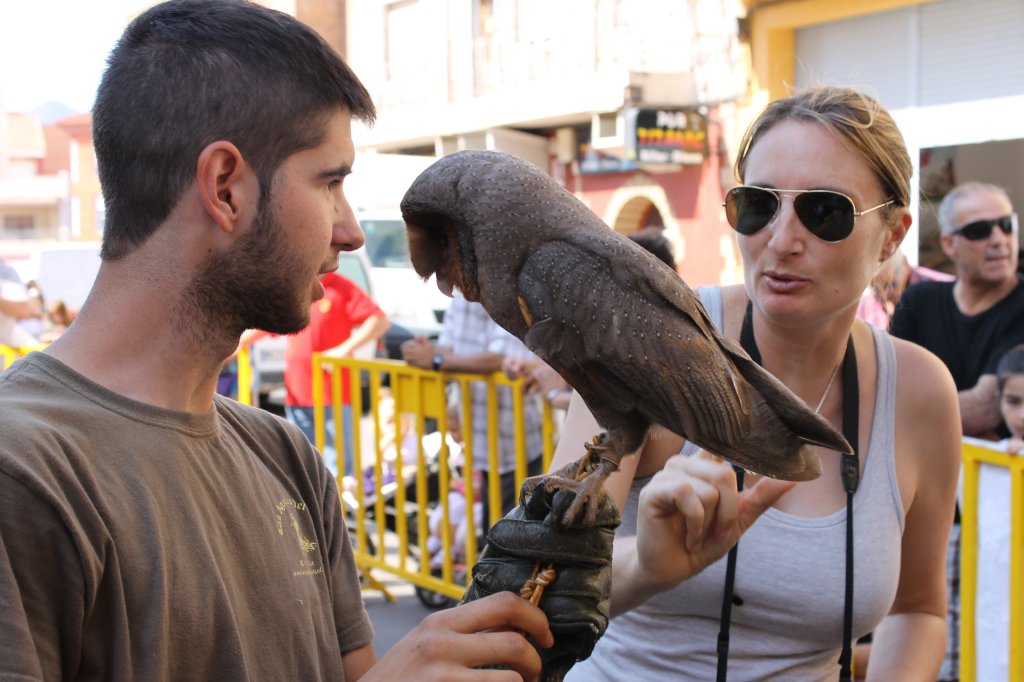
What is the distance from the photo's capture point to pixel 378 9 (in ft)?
72.9

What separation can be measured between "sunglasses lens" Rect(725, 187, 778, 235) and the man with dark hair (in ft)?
3.31

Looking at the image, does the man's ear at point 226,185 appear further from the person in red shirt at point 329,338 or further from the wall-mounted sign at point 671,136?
the wall-mounted sign at point 671,136

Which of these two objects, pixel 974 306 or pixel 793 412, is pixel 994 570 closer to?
pixel 974 306

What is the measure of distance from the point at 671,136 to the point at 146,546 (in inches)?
502

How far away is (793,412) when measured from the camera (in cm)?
162

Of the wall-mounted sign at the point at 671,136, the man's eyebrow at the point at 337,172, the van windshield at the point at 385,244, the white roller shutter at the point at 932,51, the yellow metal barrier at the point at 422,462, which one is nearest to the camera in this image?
the man's eyebrow at the point at 337,172

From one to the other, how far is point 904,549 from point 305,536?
1521mm

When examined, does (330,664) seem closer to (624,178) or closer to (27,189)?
(624,178)

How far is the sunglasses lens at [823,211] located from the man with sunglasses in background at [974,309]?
234 cm

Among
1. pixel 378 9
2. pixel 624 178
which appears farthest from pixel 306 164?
pixel 378 9

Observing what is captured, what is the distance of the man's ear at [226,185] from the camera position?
4.77 ft

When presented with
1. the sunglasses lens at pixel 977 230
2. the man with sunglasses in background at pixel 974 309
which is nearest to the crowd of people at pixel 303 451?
the man with sunglasses in background at pixel 974 309

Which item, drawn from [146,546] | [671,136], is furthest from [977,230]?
[671,136]

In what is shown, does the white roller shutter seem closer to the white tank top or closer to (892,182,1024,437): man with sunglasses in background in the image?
(892,182,1024,437): man with sunglasses in background
